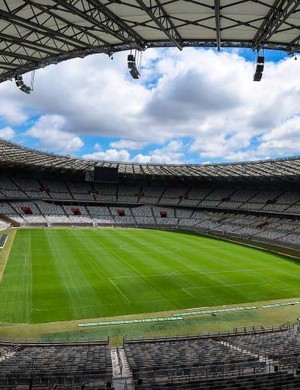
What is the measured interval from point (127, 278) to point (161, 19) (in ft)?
76.4

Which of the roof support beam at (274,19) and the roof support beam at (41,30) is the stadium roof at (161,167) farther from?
the roof support beam at (41,30)

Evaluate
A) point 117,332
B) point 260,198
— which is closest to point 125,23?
point 117,332

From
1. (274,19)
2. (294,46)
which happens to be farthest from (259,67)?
(274,19)

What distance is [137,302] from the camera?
93.9ft

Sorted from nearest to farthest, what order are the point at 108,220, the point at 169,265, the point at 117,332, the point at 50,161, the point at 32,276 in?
the point at 117,332 < the point at 32,276 < the point at 169,265 < the point at 50,161 < the point at 108,220

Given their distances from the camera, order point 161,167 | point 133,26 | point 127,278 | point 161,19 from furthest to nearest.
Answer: point 161,167
point 127,278
point 133,26
point 161,19

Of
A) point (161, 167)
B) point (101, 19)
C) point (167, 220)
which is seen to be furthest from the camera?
point (161, 167)

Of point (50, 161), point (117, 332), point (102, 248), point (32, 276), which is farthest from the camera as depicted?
point (50, 161)

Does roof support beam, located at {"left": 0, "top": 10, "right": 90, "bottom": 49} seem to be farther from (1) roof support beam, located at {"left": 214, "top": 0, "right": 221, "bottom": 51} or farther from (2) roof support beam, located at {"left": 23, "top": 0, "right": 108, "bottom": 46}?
(1) roof support beam, located at {"left": 214, "top": 0, "right": 221, "bottom": 51}

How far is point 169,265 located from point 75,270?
10.4 m

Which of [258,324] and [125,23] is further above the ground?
[125,23]

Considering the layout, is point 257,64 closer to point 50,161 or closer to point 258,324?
point 258,324

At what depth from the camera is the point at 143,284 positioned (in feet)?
111

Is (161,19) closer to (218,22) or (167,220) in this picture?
(218,22)
